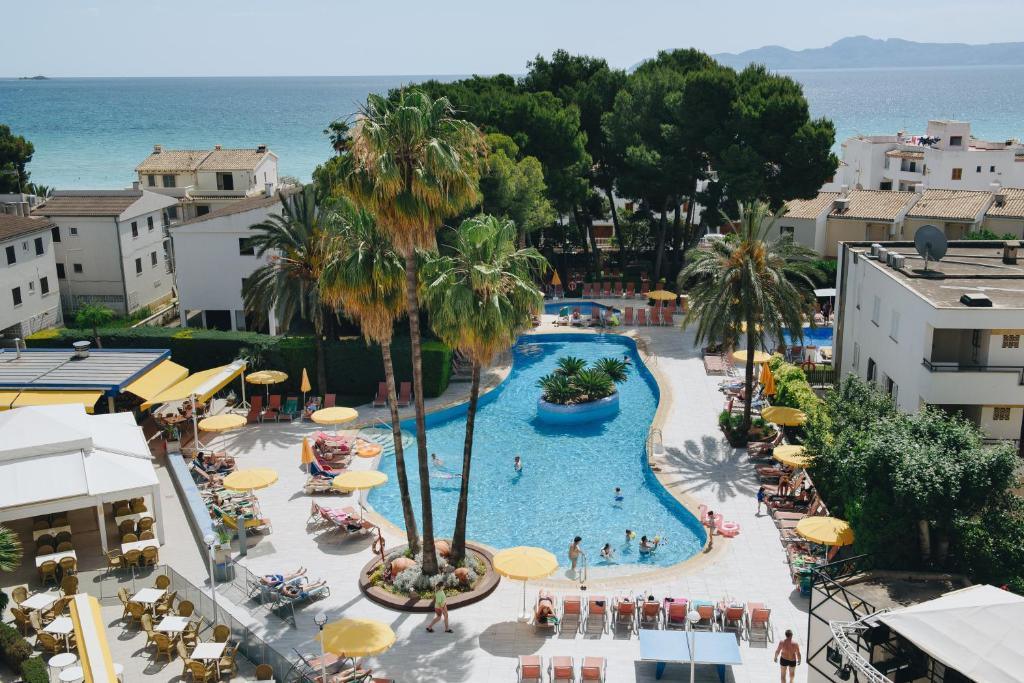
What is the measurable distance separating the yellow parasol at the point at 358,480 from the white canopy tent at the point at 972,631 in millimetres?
14391

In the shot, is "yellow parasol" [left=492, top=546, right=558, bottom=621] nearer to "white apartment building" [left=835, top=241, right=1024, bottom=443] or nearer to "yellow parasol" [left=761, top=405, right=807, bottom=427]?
"yellow parasol" [left=761, top=405, right=807, bottom=427]

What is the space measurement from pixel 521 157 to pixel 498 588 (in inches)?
1173

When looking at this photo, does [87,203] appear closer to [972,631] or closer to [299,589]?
[299,589]

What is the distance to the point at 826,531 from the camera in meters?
22.7

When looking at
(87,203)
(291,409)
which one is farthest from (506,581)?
(87,203)

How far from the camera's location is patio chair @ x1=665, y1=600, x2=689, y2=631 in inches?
816

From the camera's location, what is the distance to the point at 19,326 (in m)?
44.1

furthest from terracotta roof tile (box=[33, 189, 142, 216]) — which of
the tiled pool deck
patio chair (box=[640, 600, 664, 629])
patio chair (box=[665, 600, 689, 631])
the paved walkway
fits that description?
patio chair (box=[665, 600, 689, 631])

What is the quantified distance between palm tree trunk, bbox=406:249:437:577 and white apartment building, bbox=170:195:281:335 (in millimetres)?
22807

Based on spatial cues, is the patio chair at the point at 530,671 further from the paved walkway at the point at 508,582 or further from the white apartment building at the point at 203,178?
the white apartment building at the point at 203,178

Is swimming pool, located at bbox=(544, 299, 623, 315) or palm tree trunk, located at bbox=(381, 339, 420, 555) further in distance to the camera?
swimming pool, located at bbox=(544, 299, 623, 315)

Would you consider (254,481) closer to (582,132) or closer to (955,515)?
(955,515)

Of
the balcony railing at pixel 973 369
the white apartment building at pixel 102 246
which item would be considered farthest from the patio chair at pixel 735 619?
the white apartment building at pixel 102 246

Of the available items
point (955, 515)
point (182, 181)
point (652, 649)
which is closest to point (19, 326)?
point (182, 181)
